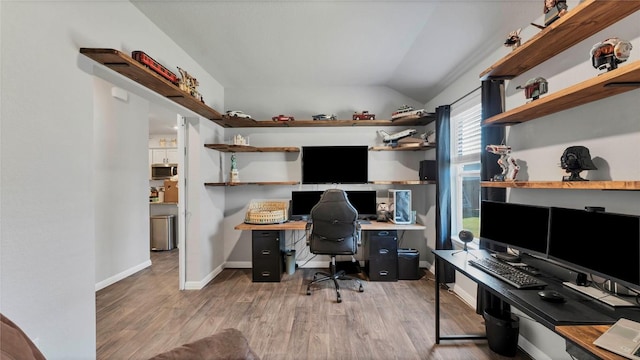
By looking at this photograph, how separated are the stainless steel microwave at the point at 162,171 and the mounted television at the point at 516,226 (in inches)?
221

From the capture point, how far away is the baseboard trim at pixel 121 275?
3.07 metres

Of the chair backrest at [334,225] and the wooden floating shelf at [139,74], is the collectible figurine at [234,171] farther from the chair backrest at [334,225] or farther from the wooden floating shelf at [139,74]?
the chair backrest at [334,225]

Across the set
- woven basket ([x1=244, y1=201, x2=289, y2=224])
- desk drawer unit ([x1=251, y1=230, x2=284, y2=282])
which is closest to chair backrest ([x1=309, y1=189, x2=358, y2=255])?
desk drawer unit ([x1=251, y1=230, x2=284, y2=282])

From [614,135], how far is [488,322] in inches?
59.5

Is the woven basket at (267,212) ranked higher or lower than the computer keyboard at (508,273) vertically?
higher

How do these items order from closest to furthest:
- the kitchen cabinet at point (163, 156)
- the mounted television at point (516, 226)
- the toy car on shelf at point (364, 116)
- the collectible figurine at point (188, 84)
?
1. the mounted television at point (516, 226)
2. the collectible figurine at point (188, 84)
3. the toy car on shelf at point (364, 116)
4. the kitchen cabinet at point (163, 156)

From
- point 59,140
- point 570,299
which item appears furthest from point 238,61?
point 570,299

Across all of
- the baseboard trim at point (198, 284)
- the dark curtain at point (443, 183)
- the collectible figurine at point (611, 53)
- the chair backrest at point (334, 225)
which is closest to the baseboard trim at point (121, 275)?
the baseboard trim at point (198, 284)

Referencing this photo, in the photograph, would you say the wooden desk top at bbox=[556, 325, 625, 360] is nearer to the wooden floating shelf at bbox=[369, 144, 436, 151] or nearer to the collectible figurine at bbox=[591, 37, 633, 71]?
the collectible figurine at bbox=[591, 37, 633, 71]

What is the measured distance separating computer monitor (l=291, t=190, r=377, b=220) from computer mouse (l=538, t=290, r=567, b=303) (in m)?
2.39

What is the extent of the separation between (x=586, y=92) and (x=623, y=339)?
3.69 feet

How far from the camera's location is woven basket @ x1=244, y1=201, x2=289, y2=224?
132 inches

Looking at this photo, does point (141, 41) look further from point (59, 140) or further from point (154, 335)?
point (154, 335)

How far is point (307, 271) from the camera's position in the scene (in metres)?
3.65
